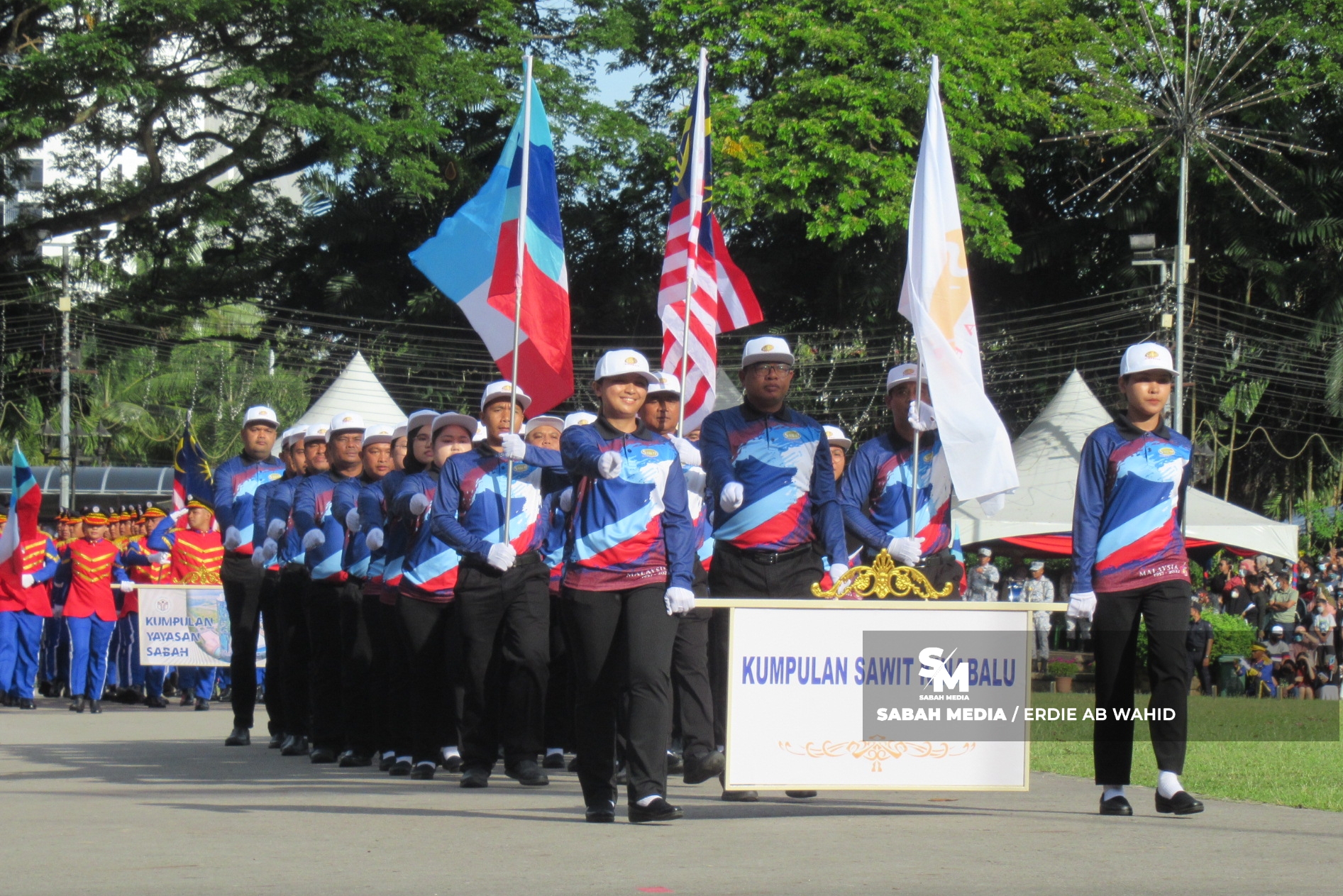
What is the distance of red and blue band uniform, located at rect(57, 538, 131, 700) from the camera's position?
18230mm

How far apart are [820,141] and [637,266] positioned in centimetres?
631

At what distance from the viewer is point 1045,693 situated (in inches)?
851

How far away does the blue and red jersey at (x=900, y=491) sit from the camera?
9078mm

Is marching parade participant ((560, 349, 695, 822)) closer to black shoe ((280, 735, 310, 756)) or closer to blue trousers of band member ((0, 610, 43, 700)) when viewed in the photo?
black shoe ((280, 735, 310, 756))

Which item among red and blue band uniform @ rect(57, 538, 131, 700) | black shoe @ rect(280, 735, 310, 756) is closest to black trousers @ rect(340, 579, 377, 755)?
black shoe @ rect(280, 735, 310, 756)

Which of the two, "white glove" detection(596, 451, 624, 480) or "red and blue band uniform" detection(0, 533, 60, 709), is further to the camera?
"red and blue band uniform" detection(0, 533, 60, 709)

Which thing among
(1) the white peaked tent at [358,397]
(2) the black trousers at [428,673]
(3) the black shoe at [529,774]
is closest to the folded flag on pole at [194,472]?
(2) the black trousers at [428,673]

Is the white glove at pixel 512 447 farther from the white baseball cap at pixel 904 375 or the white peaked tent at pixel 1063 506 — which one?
the white peaked tent at pixel 1063 506

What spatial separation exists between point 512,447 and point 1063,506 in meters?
17.7

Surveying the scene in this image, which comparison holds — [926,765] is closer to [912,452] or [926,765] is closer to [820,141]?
[912,452]

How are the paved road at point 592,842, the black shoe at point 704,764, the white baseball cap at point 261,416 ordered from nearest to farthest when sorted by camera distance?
1. the paved road at point 592,842
2. the black shoe at point 704,764
3. the white baseball cap at point 261,416

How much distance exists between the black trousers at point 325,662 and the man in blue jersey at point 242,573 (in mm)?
1011

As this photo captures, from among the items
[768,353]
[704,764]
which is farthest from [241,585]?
[768,353]

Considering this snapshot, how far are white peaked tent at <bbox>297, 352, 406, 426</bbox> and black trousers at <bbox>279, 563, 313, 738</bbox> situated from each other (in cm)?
1213
